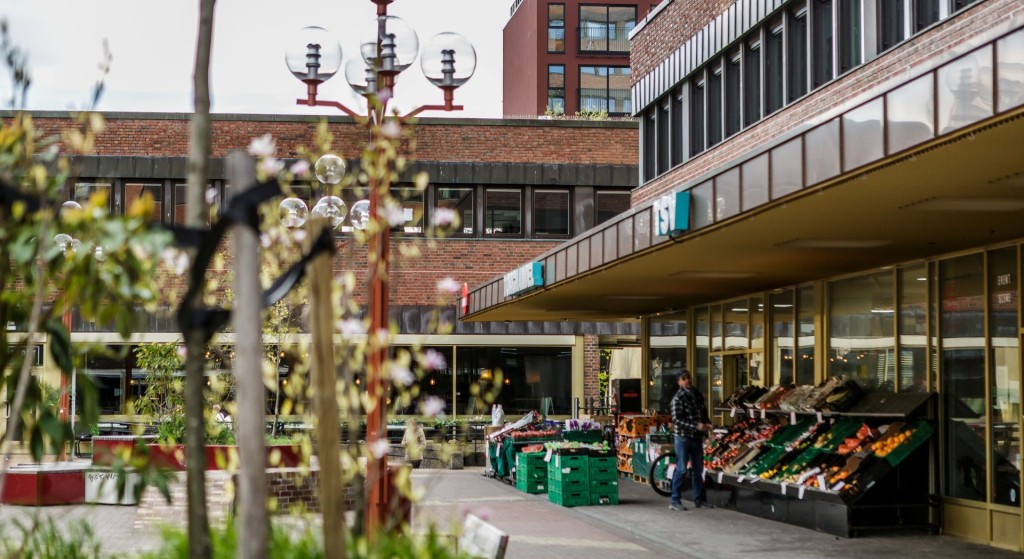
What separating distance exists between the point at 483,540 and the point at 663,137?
1894 cm

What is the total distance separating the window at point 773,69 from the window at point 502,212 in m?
16.1

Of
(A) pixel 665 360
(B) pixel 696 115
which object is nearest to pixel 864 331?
(B) pixel 696 115

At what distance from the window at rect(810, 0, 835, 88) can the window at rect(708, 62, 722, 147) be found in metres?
3.75

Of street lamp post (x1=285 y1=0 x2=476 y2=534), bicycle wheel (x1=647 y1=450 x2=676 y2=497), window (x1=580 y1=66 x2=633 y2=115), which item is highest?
window (x1=580 y1=66 x2=633 y2=115)

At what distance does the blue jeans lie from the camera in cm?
1688

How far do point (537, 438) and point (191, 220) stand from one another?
17702 millimetres

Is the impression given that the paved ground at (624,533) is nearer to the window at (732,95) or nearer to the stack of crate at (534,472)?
the stack of crate at (534,472)

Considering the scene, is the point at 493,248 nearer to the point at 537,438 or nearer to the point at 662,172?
the point at 662,172

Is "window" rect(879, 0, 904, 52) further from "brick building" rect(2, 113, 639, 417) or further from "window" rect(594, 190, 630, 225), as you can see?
"window" rect(594, 190, 630, 225)

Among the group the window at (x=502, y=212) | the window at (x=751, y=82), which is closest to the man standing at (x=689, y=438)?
the window at (x=751, y=82)

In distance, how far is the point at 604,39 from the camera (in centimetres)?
7325

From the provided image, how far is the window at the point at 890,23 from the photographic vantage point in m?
15.6

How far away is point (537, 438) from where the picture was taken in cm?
2167

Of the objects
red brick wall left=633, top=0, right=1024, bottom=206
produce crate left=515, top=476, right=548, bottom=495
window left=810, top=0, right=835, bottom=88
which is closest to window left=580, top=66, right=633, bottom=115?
red brick wall left=633, top=0, right=1024, bottom=206
